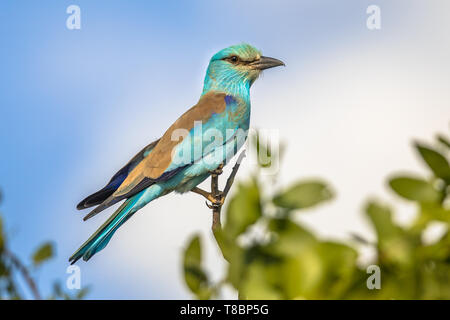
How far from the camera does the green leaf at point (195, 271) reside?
100 centimetres

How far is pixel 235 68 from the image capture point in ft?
19.8

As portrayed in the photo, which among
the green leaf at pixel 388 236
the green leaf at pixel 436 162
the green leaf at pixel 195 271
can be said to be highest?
the green leaf at pixel 436 162

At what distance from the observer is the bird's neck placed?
5.91 m

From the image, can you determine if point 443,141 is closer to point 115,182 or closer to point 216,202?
point 216,202

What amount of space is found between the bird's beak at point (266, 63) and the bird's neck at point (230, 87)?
0.67ft

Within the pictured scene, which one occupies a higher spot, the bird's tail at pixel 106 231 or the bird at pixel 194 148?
the bird at pixel 194 148

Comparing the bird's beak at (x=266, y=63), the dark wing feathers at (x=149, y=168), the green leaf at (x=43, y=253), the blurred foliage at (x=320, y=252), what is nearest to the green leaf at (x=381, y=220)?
the blurred foliage at (x=320, y=252)

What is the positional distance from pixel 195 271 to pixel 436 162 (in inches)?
18.2

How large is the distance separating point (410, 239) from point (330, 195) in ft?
0.49

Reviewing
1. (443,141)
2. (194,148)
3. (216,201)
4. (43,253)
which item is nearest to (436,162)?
(443,141)

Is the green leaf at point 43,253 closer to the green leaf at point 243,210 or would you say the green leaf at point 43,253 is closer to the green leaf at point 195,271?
the green leaf at point 195,271

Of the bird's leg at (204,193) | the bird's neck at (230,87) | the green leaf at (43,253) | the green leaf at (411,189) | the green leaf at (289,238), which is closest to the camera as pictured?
the green leaf at (289,238)
